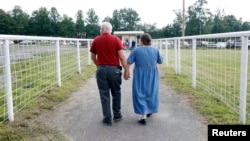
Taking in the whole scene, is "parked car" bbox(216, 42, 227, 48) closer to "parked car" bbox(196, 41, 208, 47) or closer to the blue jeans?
"parked car" bbox(196, 41, 208, 47)

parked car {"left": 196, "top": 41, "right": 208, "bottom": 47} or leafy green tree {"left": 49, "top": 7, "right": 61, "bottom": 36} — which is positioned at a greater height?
leafy green tree {"left": 49, "top": 7, "right": 61, "bottom": 36}

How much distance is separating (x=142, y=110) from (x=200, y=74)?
166 inches

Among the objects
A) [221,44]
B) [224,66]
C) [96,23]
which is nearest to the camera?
[221,44]

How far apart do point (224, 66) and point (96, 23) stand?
86.5 metres

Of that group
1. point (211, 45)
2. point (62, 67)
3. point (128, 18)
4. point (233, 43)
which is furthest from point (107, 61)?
point (128, 18)

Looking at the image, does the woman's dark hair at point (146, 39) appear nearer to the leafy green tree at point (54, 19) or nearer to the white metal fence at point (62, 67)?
the white metal fence at point (62, 67)

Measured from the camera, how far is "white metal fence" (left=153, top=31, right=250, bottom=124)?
4.66m

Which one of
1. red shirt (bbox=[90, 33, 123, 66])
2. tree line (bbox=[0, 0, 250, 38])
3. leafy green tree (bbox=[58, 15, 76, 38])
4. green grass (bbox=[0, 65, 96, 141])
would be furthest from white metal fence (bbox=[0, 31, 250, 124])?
leafy green tree (bbox=[58, 15, 76, 38])

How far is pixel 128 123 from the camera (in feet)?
16.4

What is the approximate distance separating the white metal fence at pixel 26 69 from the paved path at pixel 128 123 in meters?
0.82

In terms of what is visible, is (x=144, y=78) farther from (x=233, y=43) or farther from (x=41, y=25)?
(x=41, y=25)

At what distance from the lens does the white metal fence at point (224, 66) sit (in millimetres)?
4656

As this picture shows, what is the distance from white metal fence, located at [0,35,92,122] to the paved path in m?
0.82

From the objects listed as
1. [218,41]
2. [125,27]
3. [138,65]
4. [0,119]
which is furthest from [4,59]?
[125,27]
